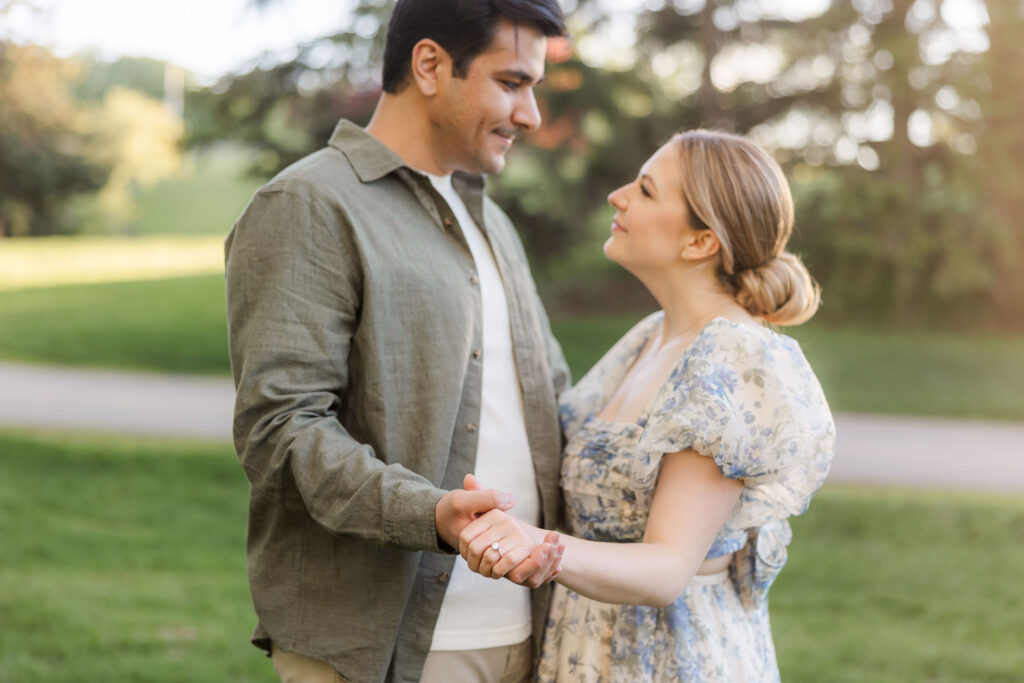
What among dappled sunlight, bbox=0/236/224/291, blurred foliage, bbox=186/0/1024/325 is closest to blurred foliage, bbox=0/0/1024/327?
blurred foliage, bbox=186/0/1024/325

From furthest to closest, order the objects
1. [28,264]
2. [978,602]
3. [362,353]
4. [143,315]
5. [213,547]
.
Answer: [28,264] < [143,315] < [213,547] < [978,602] < [362,353]

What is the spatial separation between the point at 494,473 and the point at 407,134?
785 millimetres

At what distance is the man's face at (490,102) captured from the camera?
7.50 feet

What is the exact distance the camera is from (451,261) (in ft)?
7.47

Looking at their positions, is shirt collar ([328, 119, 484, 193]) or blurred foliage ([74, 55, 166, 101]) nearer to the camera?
shirt collar ([328, 119, 484, 193])

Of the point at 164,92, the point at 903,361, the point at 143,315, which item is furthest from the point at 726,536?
the point at 164,92

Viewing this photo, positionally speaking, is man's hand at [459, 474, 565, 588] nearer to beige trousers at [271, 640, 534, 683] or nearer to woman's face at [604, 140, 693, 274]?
beige trousers at [271, 640, 534, 683]

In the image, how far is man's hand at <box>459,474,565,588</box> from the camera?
1.75m

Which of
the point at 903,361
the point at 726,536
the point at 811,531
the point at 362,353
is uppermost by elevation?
the point at 362,353

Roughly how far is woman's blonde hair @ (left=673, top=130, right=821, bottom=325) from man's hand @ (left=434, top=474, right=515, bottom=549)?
2.71 feet

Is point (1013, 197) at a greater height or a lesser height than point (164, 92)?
greater

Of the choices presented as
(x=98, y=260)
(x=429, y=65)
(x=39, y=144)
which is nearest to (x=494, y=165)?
(x=429, y=65)

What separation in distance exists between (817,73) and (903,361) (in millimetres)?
3935

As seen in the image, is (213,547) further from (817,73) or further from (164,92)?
(164,92)
